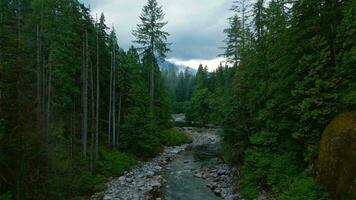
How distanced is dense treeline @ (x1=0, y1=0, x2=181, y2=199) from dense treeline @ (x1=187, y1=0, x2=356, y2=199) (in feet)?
30.8

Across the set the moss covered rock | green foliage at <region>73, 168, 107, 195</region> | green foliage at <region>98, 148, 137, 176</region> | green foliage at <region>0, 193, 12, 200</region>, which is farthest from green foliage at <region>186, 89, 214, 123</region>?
green foliage at <region>0, 193, 12, 200</region>

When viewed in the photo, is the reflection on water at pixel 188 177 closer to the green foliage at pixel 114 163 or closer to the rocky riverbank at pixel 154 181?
the rocky riverbank at pixel 154 181

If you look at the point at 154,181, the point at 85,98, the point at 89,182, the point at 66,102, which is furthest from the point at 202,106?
the point at 89,182

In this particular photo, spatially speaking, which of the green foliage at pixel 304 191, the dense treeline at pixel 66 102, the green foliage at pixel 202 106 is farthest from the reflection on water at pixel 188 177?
the green foliage at pixel 202 106

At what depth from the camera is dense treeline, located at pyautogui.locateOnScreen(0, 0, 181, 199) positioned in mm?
11719

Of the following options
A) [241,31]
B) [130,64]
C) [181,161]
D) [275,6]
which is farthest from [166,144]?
[275,6]

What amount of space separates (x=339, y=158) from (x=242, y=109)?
10.1 m

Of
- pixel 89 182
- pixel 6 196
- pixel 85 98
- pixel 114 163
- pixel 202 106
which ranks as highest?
pixel 85 98

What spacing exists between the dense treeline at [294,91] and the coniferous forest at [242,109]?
0.05m

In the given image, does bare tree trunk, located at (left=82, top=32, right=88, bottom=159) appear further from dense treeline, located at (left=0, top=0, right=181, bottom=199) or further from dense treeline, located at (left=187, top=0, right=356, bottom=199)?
dense treeline, located at (left=187, top=0, right=356, bottom=199)

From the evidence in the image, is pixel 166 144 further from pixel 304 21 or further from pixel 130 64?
pixel 304 21

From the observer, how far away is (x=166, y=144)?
39594 mm

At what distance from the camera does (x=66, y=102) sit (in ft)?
78.8

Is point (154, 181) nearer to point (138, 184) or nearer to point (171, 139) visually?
point (138, 184)
